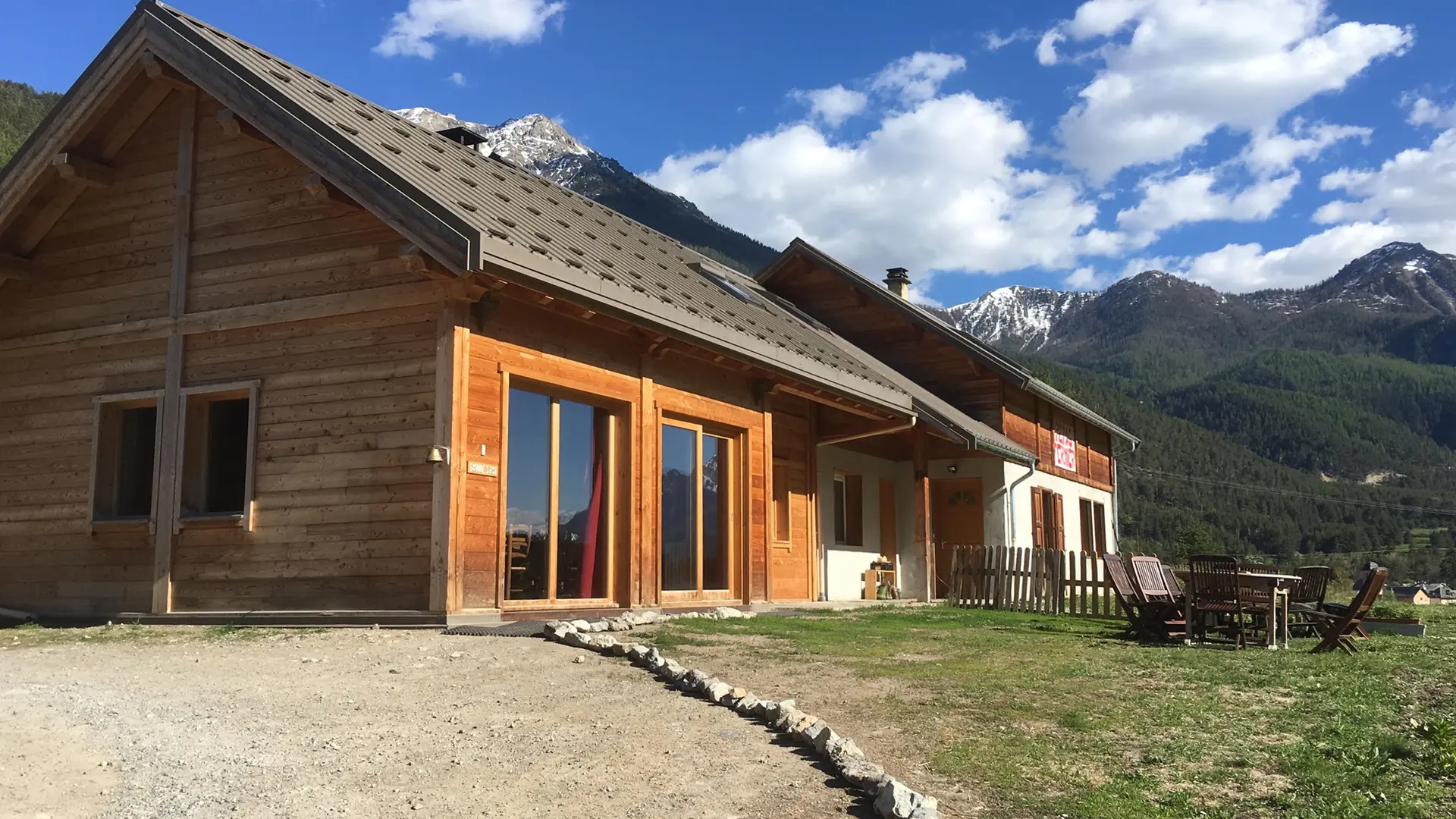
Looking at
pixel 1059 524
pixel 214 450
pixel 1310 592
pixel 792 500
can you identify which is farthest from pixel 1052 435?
pixel 214 450

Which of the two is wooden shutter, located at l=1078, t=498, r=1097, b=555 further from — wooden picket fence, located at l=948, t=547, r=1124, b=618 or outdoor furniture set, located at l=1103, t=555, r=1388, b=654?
outdoor furniture set, located at l=1103, t=555, r=1388, b=654

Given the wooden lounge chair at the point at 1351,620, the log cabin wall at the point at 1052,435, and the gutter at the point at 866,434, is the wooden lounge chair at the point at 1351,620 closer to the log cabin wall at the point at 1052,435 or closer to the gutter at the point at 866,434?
the gutter at the point at 866,434

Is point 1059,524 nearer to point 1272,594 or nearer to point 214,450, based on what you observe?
point 1272,594

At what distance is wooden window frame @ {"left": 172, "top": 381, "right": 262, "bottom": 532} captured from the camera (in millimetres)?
11438

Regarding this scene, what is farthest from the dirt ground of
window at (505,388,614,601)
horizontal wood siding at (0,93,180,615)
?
horizontal wood siding at (0,93,180,615)

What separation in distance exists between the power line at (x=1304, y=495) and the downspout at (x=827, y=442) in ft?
254

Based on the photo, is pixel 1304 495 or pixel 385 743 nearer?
pixel 385 743

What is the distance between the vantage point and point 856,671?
8.49 m

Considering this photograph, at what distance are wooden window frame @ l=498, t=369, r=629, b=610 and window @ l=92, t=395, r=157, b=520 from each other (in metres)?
3.97

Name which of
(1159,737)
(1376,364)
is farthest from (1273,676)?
(1376,364)

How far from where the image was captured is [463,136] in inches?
676

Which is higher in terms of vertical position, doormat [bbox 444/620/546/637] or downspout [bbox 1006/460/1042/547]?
downspout [bbox 1006/460/1042/547]

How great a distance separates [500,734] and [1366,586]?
888cm

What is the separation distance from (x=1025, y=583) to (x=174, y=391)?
1126 centimetres
